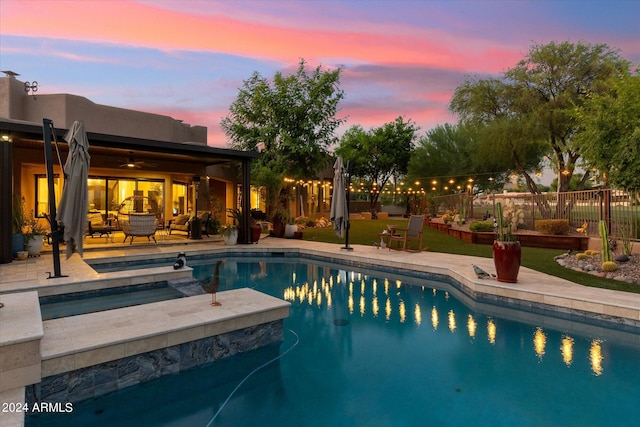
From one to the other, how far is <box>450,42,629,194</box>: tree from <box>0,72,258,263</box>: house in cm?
1290

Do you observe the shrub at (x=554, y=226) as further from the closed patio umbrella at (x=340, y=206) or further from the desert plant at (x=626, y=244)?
the closed patio umbrella at (x=340, y=206)

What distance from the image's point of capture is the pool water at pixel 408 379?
9.30ft

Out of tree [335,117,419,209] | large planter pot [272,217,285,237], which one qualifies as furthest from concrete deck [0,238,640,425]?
tree [335,117,419,209]

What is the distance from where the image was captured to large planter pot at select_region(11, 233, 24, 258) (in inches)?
309

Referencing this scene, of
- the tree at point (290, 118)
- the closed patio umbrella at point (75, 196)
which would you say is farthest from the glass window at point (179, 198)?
the closed patio umbrella at point (75, 196)

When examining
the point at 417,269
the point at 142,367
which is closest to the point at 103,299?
the point at 142,367

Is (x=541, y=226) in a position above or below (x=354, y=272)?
above

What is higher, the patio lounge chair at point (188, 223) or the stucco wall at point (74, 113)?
the stucco wall at point (74, 113)

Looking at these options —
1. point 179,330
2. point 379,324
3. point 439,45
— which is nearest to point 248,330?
point 179,330

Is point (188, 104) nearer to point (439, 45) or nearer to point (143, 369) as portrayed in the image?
point (439, 45)

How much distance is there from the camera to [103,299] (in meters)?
5.70

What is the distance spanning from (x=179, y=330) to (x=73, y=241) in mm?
3577

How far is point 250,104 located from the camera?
18.6 metres

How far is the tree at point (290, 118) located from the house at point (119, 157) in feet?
6.63
